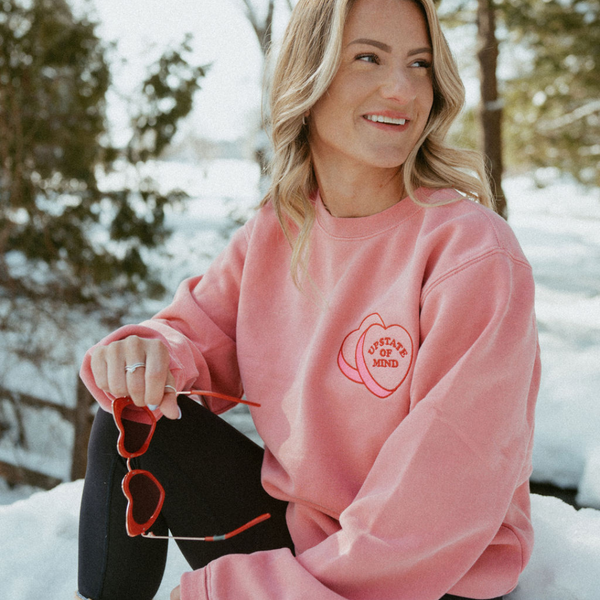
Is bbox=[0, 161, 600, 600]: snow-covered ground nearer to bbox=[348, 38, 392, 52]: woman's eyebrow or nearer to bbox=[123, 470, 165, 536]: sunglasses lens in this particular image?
bbox=[123, 470, 165, 536]: sunglasses lens

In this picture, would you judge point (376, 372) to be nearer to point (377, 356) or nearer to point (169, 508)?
point (377, 356)

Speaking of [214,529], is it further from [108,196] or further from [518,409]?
[108,196]

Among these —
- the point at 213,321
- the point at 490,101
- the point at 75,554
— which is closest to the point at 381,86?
the point at 213,321

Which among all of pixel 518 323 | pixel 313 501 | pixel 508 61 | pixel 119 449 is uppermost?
pixel 508 61

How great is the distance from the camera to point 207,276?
1.62 m

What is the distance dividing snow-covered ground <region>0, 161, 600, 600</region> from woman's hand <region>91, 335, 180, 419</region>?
55 cm

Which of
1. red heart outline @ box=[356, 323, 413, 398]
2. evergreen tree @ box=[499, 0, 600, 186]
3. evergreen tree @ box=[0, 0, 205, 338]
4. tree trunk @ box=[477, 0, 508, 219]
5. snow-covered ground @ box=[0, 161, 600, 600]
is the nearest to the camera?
red heart outline @ box=[356, 323, 413, 398]

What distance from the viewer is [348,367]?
1.24 meters

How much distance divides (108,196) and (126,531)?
3.75m

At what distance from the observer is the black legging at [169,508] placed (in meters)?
1.26

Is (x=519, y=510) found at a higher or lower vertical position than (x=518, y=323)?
lower

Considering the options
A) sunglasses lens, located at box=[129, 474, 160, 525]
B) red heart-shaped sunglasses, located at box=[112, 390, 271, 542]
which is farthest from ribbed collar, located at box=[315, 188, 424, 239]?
sunglasses lens, located at box=[129, 474, 160, 525]

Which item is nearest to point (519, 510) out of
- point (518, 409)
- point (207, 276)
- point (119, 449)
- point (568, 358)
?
point (518, 409)

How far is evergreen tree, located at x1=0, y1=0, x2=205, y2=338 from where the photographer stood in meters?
4.08
